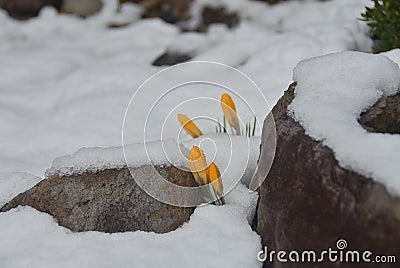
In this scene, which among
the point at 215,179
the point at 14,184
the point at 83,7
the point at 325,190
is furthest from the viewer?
the point at 83,7

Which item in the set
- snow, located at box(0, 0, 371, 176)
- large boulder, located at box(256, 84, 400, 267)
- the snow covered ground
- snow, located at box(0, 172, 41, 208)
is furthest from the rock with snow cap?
snow, located at box(0, 0, 371, 176)

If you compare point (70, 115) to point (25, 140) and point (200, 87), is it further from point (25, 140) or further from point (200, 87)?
point (200, 87)

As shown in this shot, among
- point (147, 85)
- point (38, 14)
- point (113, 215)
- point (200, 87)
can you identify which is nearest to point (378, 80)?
point (113, 215)

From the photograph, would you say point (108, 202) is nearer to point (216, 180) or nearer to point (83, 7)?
point (216, 180)

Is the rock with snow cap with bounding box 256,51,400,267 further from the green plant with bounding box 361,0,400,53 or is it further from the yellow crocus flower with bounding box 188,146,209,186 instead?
the green plant with bounding box 361,0,400,53

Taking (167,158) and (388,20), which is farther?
(388,20)

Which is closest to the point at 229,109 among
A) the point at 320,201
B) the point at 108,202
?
the point at 108,202

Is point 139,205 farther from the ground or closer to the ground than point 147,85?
farther from the ground

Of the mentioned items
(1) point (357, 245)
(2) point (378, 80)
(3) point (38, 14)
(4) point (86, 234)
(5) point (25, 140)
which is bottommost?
(3) point (38, 14)
